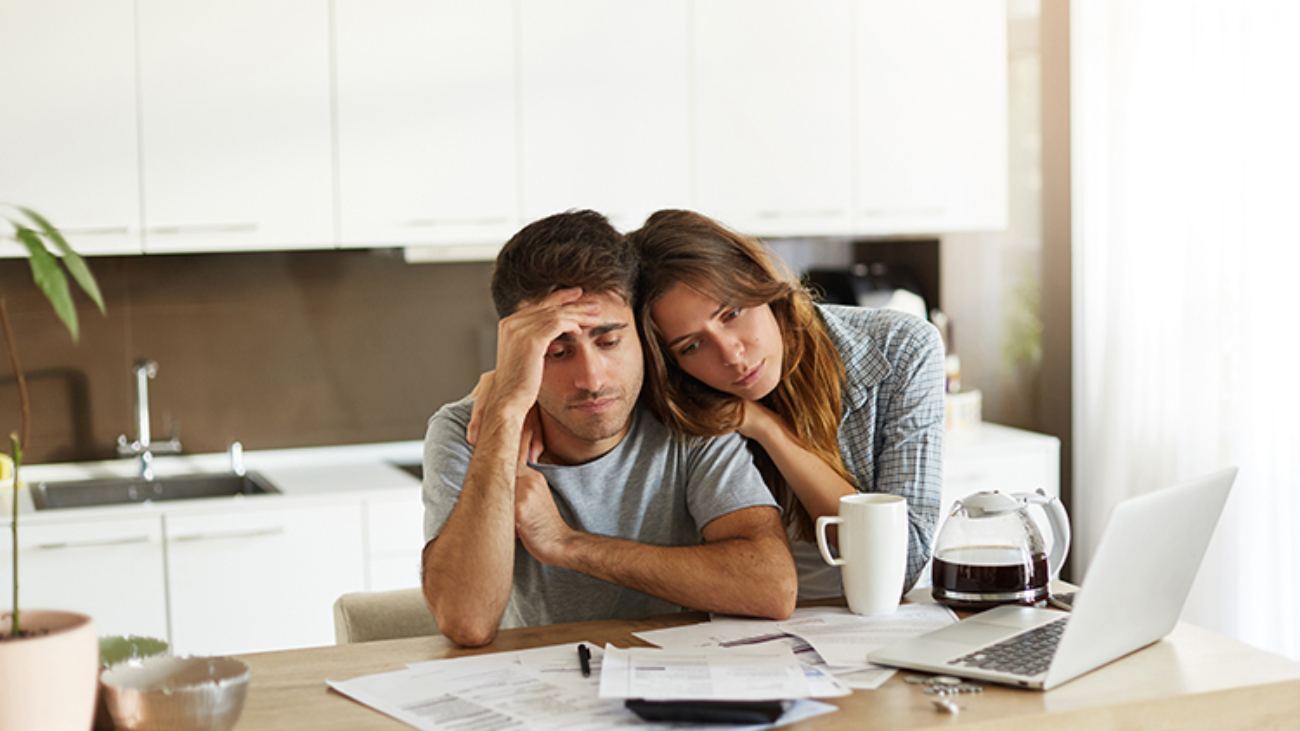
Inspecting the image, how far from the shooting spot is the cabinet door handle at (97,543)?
265 cm

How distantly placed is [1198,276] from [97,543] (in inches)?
110

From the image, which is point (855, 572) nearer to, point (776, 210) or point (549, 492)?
point (549, 492)

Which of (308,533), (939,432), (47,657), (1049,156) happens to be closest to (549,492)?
(939,432)

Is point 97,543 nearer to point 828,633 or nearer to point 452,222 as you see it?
point 452,222

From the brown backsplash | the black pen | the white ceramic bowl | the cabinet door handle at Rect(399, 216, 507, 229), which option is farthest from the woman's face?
the brown backsplash

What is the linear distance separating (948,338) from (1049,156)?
0.67 metres

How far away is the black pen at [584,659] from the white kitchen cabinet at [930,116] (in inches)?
93.4

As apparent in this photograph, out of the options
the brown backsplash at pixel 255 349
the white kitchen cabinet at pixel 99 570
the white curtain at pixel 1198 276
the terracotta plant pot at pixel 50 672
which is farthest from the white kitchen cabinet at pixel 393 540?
the white curtain at pixel 1198 276

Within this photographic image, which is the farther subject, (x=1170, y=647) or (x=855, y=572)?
(x=855, y=572)

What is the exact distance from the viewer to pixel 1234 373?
311 centimetres

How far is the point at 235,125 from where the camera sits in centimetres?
297

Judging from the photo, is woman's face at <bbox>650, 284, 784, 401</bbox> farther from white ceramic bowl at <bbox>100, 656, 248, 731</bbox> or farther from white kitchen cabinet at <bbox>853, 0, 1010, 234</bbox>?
white kitchen cabinet at <bbox>853, 0, 1010, 234</bbox>

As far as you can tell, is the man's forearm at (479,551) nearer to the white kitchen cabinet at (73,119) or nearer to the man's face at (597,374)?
the man's face at (597,374)

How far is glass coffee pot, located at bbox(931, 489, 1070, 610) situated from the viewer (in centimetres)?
152
